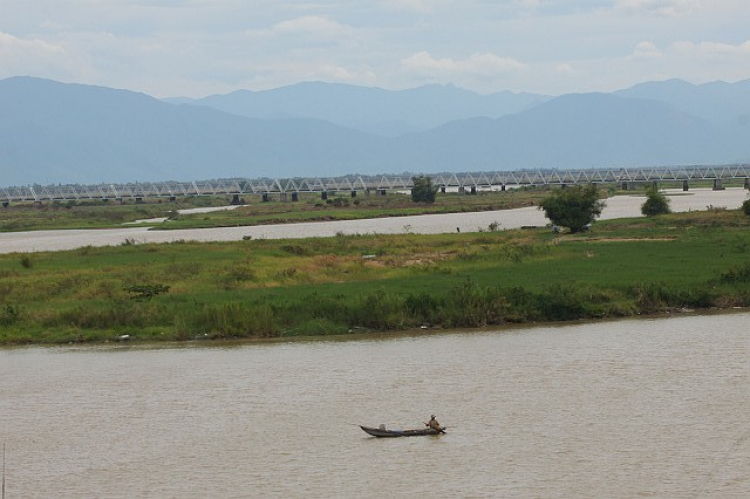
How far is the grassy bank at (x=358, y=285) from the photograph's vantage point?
27.9m

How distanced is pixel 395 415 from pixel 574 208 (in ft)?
107

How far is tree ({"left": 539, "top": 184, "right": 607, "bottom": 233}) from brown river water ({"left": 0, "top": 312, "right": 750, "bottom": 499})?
916 inches

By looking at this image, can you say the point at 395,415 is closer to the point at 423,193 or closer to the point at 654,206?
the point at 654,206

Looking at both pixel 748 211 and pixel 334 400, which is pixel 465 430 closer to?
pixel 334 400

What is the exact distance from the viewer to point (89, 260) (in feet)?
139

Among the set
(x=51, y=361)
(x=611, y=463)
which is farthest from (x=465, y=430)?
(x=51, y=361)

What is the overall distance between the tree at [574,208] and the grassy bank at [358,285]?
15.0 ft

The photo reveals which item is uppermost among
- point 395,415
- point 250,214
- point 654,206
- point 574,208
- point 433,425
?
point 574,208

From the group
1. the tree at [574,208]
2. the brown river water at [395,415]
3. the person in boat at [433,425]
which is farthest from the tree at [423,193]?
the person in boat at [433,425]

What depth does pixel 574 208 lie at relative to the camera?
1986 inches

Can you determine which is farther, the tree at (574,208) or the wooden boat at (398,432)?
the tree at (574,208)

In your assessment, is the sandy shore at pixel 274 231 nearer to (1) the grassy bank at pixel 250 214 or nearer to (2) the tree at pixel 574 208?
(1) the grassy bank at pixel 250 214

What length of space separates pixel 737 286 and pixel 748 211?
2442cm

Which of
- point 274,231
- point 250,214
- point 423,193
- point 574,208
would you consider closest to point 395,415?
point 574,208
